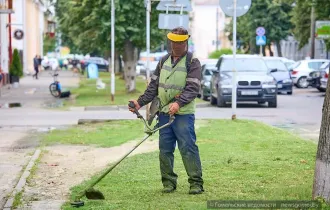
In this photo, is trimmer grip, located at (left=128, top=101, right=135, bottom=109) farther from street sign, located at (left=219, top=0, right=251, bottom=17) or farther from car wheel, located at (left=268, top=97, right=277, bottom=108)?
car wheel, located at (left=268, top=97, right=277, bottom=108)

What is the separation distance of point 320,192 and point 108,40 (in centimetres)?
2409

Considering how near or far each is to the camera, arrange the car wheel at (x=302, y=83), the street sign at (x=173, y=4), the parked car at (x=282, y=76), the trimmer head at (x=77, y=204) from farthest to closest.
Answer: the car wheel at (x=302, y=83), the parked car at (x=282, y=76), the street sign at (x=173, y=4), the trimmer head at (x=77, y=204)

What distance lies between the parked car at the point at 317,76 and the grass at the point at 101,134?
18925mm

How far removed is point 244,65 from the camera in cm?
2692

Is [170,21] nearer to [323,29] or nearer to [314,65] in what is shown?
[323,29]

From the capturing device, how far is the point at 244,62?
27.0 m

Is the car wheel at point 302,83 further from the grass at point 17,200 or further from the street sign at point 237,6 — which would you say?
the grass at point 17,200

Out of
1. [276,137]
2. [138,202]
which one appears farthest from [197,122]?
[138,202]

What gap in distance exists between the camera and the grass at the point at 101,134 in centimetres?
1515

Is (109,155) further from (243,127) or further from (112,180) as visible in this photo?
(243,127)

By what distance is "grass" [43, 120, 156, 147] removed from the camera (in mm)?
15148

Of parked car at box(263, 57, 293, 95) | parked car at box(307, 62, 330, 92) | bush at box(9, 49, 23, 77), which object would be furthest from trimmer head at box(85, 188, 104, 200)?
bush at box(9, 49, 23, 77)

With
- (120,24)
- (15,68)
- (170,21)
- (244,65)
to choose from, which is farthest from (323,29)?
(170,21)

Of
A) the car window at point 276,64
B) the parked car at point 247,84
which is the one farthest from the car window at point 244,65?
the car window at point 276,64
